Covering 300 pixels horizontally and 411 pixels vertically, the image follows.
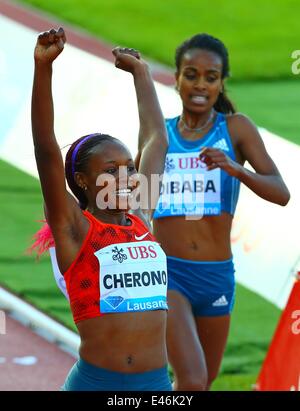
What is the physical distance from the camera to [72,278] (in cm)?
462

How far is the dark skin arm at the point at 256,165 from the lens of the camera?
6094 millimetres

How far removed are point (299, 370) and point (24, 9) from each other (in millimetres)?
10384

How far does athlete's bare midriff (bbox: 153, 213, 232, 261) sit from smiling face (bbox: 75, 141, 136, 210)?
5.37ft

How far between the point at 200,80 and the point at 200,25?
9918 millimetres

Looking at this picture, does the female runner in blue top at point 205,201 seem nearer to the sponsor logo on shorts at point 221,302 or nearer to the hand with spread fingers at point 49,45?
the sponsor logo on shorts at point 221,302

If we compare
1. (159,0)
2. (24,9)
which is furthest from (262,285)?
(159,0)

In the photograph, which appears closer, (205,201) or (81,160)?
(81,160)

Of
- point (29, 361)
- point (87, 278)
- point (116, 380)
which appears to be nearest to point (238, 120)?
point (29, 361)

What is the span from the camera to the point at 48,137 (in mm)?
4438

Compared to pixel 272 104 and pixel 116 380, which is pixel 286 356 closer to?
pixel 116 380

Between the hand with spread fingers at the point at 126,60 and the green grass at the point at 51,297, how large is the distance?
8.04 feet

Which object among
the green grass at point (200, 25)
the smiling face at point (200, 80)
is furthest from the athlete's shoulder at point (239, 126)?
the green grass at point (200, 25)
